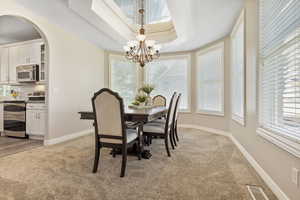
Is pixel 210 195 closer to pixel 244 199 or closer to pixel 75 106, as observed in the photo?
pixel 244 199

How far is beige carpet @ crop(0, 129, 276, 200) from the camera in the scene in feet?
5.50

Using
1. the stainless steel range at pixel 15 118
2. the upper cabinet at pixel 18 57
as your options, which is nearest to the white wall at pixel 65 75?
the upper cabinet at pixel 18 57

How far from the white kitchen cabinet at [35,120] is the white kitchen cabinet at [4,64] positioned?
1488 mm

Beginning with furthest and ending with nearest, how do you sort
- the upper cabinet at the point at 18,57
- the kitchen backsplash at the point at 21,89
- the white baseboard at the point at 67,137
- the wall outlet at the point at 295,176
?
the kitchen backsplash at the point at 21,89, the upper cabinet at the point at 18,57, the white baseboard at the point at 67,137, the wall outlet at the point at 295,176

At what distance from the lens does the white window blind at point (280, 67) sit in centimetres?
145

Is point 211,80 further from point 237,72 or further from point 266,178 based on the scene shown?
point 266,178

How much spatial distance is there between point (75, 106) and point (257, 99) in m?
3.83

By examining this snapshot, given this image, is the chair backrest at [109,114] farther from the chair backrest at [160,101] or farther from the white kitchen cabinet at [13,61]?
the white kitchen cabinet at [13,61]

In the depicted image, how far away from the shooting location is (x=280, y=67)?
1.73 m

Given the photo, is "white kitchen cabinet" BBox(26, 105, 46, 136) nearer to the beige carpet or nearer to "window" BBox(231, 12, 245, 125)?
the beige carpet

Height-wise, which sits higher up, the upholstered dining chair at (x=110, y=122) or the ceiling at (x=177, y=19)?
the ceiling at (x=177, y=19)

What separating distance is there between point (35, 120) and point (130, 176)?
2.88 metres

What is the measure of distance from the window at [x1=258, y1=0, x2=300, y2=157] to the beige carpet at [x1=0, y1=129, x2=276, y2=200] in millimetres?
666

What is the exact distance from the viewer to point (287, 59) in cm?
161
